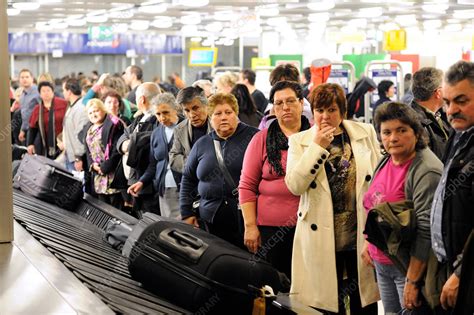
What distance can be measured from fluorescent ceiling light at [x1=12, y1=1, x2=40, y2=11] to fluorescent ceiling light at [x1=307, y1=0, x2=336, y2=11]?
6.53m

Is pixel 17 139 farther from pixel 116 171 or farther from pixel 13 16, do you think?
pixel 13 16

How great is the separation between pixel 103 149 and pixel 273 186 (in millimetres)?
3869

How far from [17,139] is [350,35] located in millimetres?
19927

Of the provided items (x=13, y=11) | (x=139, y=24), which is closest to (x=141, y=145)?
(x=13, y=11)

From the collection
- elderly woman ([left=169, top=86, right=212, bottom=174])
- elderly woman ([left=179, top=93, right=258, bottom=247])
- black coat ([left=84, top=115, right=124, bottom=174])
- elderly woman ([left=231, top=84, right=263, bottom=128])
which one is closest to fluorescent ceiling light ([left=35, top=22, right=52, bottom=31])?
black coat ([left=84, top=115, right=124, bottom=174])

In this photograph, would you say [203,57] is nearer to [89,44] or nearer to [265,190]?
[89,44]

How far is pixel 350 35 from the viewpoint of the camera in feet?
104

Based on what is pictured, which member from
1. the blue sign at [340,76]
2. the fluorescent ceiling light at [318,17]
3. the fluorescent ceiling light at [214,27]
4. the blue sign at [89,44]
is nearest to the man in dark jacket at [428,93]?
the blue sign at [340,76]

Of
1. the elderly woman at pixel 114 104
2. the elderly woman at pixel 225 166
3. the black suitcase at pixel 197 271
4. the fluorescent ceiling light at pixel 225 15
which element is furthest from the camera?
the fluorescent ceiling light at pixel 225 15

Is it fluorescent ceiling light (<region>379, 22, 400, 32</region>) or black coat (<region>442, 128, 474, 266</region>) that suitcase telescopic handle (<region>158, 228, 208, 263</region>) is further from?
fluorescent ceiling light (<region>379, 22, 400, 32</region>)

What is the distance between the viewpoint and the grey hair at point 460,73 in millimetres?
3539

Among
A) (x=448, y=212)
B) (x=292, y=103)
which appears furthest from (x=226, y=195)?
(x=448, y=212)

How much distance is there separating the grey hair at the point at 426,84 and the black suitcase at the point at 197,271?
1.67 meters

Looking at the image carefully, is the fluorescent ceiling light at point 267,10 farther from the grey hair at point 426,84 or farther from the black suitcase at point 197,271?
the black suitcase at point 197,271
